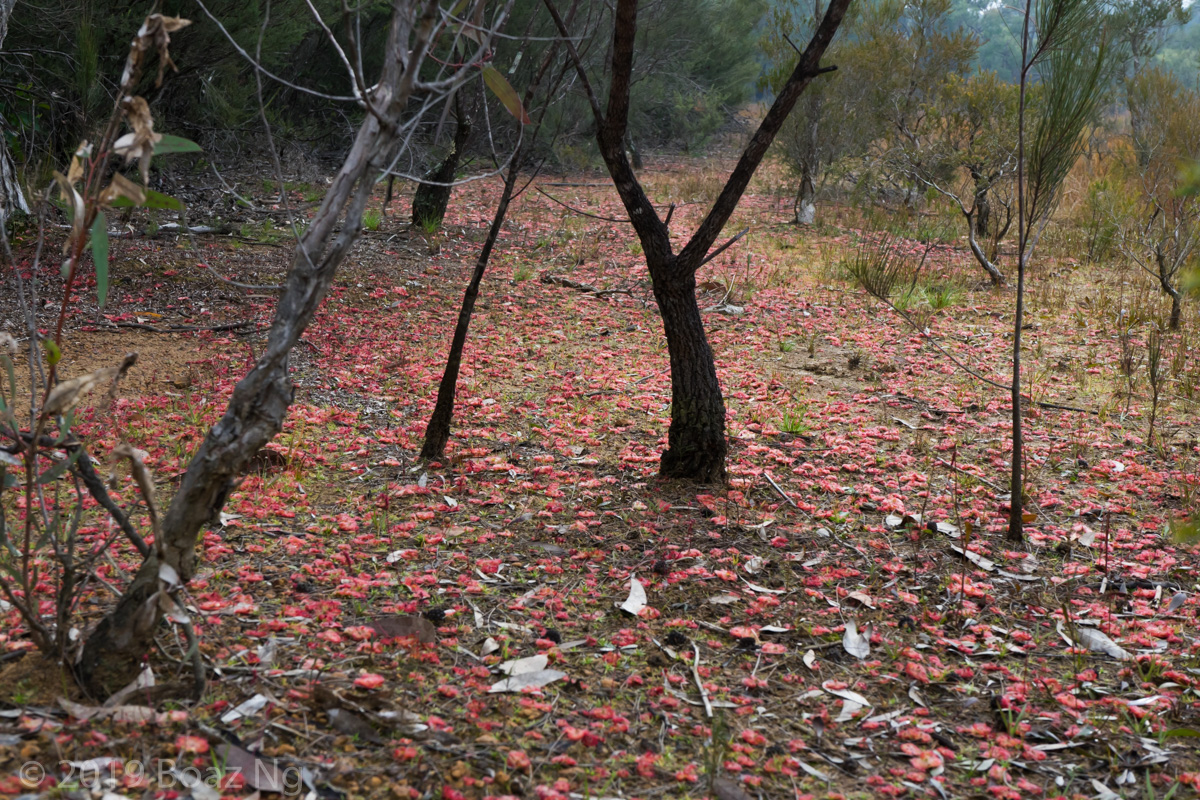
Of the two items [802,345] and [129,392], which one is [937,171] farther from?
[129,392]

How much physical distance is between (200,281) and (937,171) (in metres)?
8.19

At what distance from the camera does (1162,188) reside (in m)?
8.58

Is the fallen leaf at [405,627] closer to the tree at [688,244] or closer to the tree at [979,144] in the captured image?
the tree at [688,244]

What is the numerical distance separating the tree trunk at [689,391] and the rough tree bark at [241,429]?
69.9 inches

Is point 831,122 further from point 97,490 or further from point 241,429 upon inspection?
point 97,490

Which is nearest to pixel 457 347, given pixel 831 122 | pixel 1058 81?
pixel 1058 81

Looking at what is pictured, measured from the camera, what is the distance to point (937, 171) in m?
10.3

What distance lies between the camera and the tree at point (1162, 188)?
6.79m

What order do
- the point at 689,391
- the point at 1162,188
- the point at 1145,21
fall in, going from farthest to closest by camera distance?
the point at 1145,21
the point at 1162,188
the point at 689,391

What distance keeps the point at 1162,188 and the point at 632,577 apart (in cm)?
828

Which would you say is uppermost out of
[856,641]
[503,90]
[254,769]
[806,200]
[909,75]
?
[909,75]

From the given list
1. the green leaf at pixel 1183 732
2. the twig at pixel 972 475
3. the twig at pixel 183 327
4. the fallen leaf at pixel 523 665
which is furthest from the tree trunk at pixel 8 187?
the green leaf at pixel 1183 732

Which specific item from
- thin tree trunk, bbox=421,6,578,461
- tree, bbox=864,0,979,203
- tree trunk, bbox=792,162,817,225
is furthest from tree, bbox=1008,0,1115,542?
tree trunk, bbox=792,162,817,225

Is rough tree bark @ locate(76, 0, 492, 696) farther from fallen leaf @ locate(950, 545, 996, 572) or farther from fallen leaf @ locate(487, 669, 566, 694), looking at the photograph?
fallen leaf @ locate(950, 545, 996, 572)
